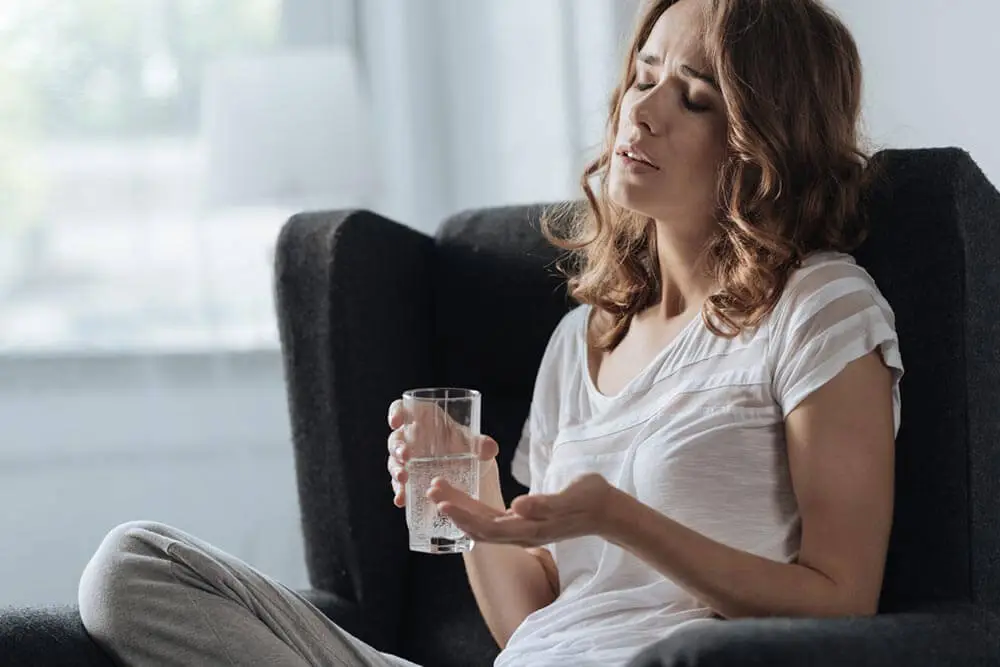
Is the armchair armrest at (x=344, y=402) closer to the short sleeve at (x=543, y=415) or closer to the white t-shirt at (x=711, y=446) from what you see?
the short sleeve at (x=543, y=415)

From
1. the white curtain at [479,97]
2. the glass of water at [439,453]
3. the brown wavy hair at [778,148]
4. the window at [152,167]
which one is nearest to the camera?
the glass of water at [439,453]

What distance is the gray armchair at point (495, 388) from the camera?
52.2 inches

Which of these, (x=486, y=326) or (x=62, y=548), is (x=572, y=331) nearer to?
(x=486, y=326)

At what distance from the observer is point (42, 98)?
9.29 feet

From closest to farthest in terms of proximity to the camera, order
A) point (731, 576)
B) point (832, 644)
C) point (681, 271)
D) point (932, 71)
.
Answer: point (832, 644) < point (731, 576) < point (681, 271) < point (932, 71)

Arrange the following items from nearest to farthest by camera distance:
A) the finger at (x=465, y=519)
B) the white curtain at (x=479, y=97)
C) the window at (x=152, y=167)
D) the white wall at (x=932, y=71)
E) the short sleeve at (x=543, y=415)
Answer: the finger at (x=465, y=519), the short sleeve at (x=543, y=415), the white wall at (x=932, y=71), the window at (x=152, y=167), the white curtain at (x=479, y=97)

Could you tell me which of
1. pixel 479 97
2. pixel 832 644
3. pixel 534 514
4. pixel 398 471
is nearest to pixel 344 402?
pixel 398 471

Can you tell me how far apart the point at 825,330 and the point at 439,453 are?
0.40m

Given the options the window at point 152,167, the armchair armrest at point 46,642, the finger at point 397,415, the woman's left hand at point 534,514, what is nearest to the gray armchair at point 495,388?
the armchair armrest at point 46,642

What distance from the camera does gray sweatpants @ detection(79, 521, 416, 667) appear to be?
1261 mm

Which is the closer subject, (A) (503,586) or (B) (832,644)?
(B) (832,644)

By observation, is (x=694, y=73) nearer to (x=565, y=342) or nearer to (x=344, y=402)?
(x=565, y=342)

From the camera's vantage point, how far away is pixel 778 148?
1425 millimetres

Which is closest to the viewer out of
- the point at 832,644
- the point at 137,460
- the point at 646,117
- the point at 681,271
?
the point at 832,644
